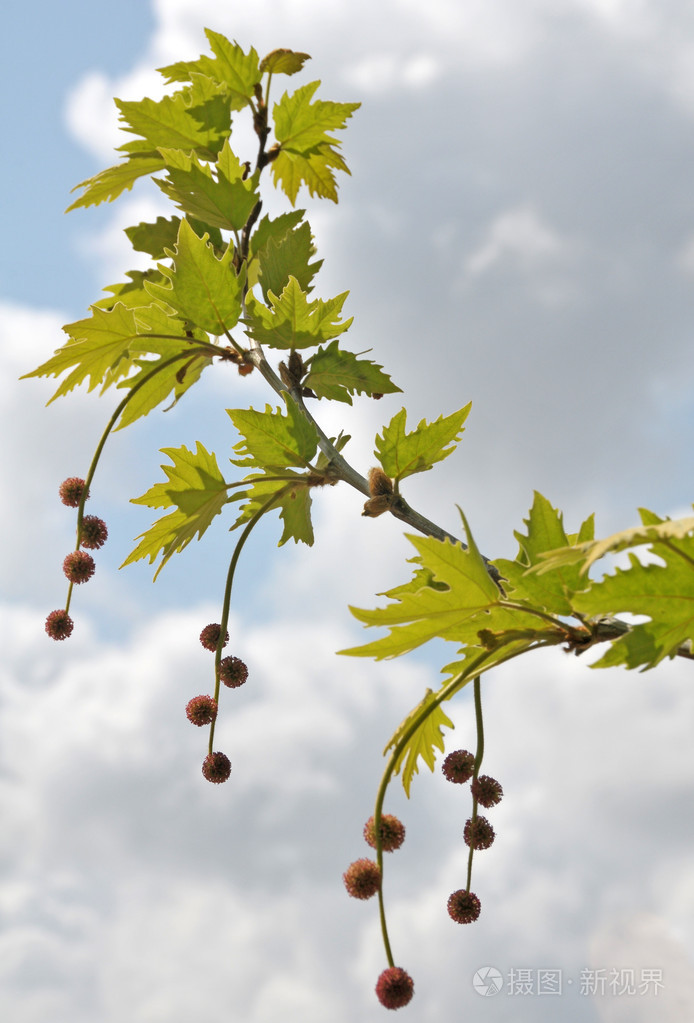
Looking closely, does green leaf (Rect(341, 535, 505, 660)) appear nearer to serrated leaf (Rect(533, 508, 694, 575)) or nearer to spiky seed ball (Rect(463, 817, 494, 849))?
serrated leaf (Rect(533, 508, 694, 575))

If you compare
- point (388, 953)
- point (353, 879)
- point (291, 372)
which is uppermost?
point (291, 372)

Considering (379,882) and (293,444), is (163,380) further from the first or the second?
(379,882)

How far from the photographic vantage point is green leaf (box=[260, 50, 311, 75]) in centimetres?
338

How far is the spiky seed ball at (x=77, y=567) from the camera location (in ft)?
8.55

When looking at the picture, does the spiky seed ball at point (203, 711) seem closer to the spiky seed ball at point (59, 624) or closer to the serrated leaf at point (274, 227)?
the spiky seed ball at point (59, 624)

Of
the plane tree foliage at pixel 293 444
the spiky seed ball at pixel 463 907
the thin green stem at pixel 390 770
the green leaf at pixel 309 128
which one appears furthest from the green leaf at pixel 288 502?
the green leaf at pixel 309 128

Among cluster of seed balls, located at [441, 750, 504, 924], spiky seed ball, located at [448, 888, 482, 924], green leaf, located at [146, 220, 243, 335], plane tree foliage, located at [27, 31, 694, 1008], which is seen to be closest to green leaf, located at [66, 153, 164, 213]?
plane tree foliage, located at [27, 31, 694, 1008]

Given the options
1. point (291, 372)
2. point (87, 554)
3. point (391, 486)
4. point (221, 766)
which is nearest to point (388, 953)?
point (221, 766)

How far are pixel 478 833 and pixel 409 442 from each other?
0.93 meters

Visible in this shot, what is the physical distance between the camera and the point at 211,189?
2.86 metres

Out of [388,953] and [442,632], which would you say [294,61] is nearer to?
[442,632]

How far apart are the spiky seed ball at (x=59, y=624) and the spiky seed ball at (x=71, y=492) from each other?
30 cm

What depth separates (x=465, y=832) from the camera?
202 centimetres

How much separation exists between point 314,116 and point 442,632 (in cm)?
217
